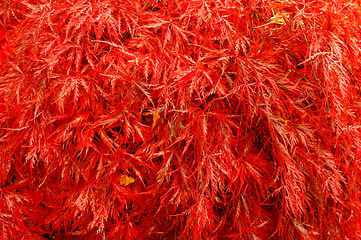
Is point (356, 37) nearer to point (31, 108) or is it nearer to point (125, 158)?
point (125, 158)

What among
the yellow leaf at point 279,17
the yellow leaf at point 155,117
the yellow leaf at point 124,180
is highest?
the yellow leaf at point 279,17

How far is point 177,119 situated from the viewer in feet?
3.00

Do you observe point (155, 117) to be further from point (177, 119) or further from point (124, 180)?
point (124, 180)

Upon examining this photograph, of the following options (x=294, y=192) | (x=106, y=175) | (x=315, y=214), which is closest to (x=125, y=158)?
(x=106, y=175)

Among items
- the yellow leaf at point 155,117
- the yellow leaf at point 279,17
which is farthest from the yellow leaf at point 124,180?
the yellow leaf at point 279,17

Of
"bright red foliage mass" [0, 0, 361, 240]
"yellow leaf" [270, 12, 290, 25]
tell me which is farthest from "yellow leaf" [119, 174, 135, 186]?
"yellow leaf" [270, 12, 290, 25]

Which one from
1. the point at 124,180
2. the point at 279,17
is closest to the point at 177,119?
the point at 124,180

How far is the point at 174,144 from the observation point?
928mm

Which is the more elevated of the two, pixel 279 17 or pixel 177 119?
pixel 279 17

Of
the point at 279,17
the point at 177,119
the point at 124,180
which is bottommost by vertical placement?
the point at 124,180

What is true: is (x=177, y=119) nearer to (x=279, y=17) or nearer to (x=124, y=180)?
(x=124, y=180)

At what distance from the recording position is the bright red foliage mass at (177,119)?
2.99ft

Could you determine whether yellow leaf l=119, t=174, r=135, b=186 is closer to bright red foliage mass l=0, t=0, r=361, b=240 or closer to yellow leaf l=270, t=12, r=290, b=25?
bright red foliage mass l=0, t=0, r=361, b=240

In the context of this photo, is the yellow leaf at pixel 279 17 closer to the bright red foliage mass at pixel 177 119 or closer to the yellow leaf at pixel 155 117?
the bright red foliage mass at pixel 177 119
